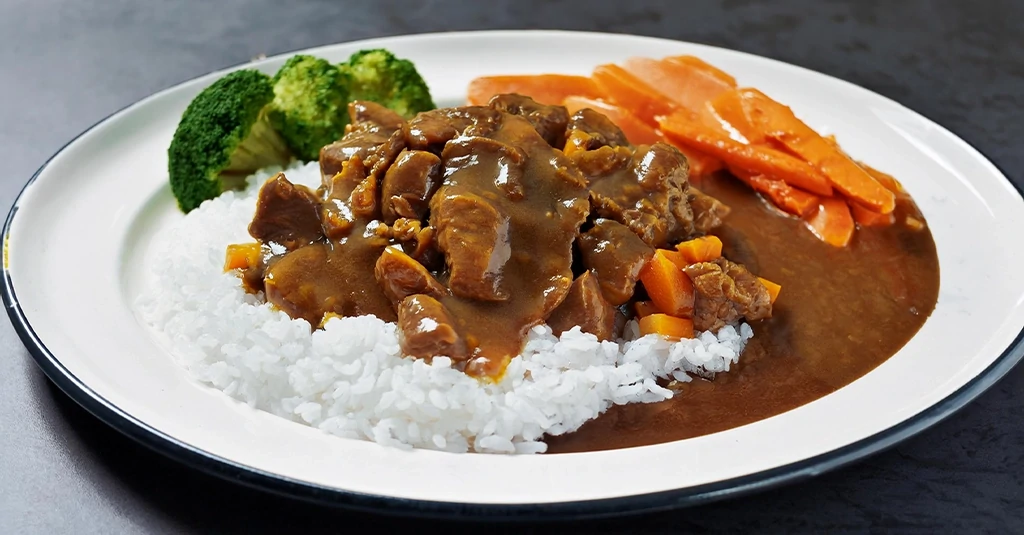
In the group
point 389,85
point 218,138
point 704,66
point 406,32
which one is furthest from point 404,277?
point 406,32

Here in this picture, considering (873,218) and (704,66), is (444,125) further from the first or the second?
(704,66)

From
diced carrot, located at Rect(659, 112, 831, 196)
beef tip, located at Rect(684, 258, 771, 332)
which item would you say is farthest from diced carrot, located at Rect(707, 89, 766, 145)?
beef tip, located at Rect(684, 258, 771, 332)

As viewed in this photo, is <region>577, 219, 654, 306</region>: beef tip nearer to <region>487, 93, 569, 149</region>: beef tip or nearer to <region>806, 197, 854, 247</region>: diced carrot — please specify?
<region>487, 93, 569, 149</region>: beef tip

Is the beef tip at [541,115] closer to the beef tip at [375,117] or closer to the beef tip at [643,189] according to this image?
the beef tip at [643,189]

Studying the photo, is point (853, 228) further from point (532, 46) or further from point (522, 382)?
point (532, 46)

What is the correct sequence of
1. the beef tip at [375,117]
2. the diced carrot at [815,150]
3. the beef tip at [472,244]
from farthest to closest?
the diced carrot at [815,150], the beef tip at [375,117], the beef tip at [472,244]

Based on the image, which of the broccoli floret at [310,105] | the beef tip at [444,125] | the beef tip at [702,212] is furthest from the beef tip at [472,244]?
the broccoli floret at [310,105]
